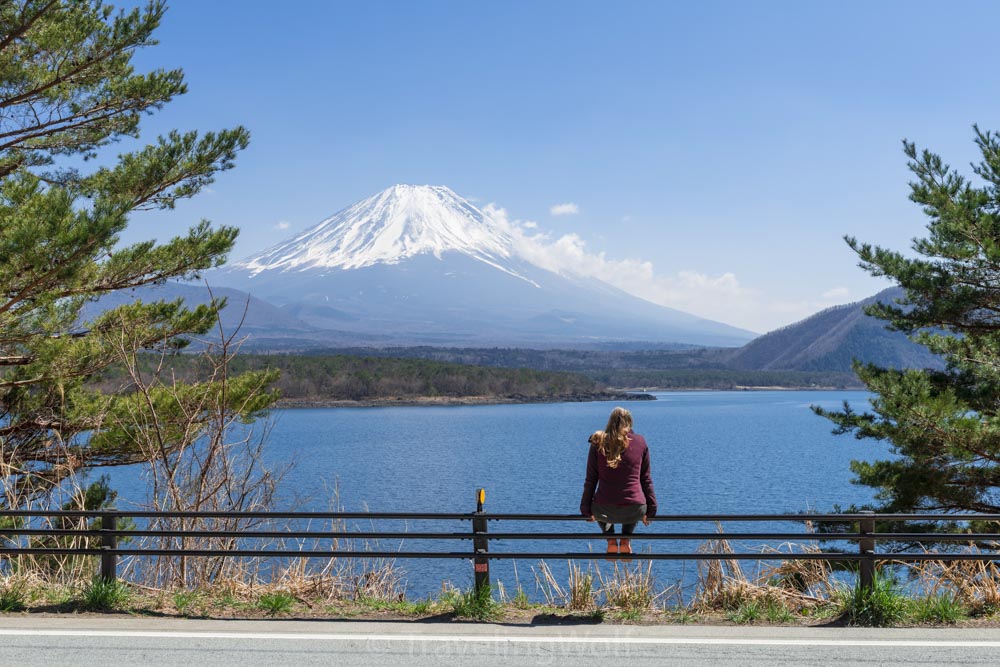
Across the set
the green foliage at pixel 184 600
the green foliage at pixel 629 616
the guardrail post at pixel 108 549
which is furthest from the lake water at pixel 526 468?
the guardrail post at pixel 108 549

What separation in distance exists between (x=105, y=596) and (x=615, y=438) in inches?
173

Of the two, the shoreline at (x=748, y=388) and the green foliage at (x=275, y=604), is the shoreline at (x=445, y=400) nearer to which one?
the shoreline at (x=748, y=388)

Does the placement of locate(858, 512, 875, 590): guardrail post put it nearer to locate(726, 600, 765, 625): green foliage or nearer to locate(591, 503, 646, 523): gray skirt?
locate(726, 600, 765, 625): green foliage

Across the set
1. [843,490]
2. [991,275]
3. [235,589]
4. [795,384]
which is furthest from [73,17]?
[795,384]

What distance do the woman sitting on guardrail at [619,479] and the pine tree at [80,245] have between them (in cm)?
747

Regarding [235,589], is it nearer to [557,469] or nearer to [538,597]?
[538,597]

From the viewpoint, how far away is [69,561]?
10.3 meters

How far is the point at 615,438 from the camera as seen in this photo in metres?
6.90

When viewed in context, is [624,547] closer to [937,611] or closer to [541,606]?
[541,606]

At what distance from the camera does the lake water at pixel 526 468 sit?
22.9m

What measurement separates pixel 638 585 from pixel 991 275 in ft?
40.0

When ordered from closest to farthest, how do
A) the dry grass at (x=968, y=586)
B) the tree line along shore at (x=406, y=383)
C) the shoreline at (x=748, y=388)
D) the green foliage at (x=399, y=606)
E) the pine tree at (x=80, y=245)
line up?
the dry grass at (x=968, y=586), the green foliage at (x=399, y=606), the pine tree at (x=80, y=245), the tree line along shore at (x=406, y=383), the shoreline at (x=748, y=388)

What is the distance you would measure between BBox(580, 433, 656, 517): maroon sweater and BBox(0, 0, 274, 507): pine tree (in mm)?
7456

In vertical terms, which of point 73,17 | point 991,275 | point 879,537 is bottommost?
point 879,537
